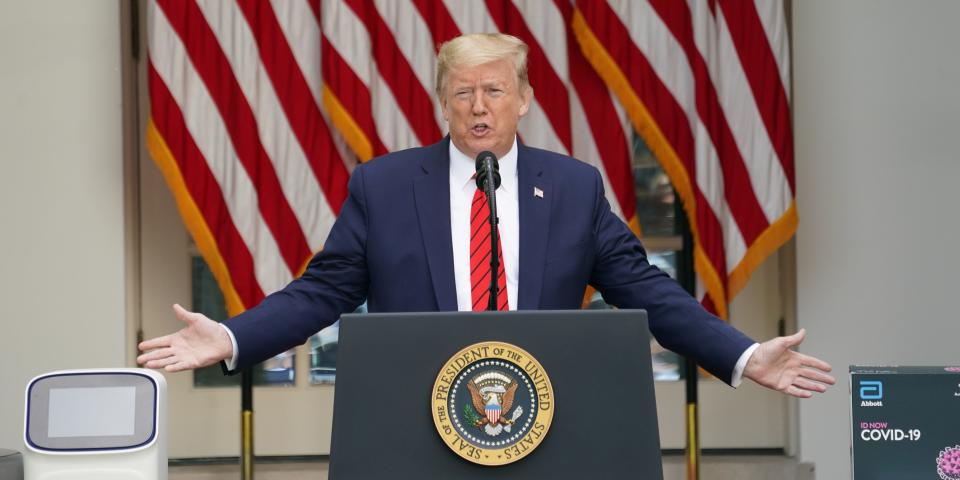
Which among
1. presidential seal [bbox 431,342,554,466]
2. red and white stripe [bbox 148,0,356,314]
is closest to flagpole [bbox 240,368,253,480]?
red and white stripe [bbox 148,0,356,314]

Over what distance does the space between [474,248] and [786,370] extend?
565 millimetres

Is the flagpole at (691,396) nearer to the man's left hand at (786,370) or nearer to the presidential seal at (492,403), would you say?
the man's left hand at (786,370)

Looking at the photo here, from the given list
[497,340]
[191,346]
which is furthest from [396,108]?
[497,340]

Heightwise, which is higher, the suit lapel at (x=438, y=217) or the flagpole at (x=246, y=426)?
the suit lapel at (x=438, y=217)

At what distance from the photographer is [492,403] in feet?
4.61

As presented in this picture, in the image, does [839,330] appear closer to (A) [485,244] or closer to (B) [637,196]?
(B) [637,196]

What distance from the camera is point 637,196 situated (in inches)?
173

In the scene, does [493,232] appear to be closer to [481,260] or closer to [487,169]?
[487,169]

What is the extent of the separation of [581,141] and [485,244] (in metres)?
2.05

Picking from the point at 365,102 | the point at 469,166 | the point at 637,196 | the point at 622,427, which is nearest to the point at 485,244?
the point at 469,166

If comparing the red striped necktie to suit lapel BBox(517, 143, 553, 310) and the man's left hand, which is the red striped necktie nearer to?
suit lapel BBox(517, 143, 553, 310)

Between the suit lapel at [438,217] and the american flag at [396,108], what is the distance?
5.80 feet

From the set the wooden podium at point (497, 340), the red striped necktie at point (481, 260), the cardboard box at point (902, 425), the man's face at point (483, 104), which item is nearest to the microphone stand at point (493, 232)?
the wooden podium at point (497, 340)

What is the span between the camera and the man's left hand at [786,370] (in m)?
1.87
